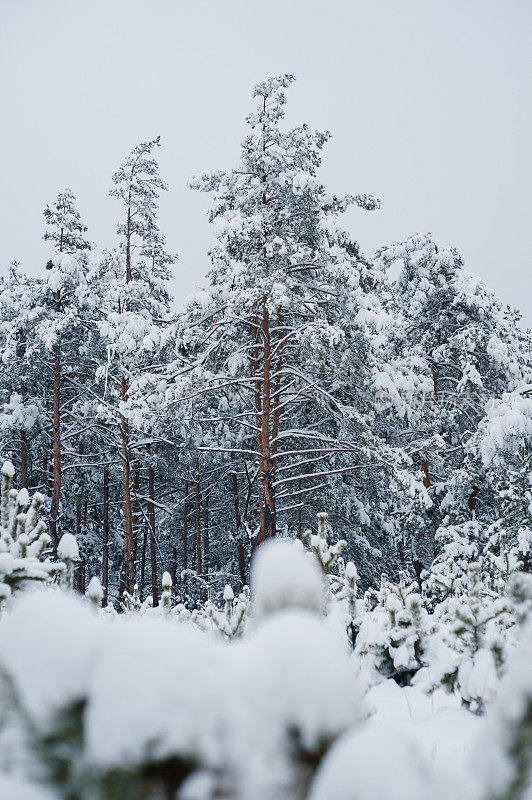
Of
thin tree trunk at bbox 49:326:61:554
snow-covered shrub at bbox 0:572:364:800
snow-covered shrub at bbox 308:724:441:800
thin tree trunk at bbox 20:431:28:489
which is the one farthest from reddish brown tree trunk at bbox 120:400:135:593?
snow-covered shrub at bbox 308:724:441:800

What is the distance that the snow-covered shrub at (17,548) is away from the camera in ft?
10.2

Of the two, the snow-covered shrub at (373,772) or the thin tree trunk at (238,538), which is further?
the thin tree trunk at (238,538)

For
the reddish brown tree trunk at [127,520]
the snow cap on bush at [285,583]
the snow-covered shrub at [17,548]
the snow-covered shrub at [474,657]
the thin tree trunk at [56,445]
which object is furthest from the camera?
the reddish brown tree trunk at [127,520]

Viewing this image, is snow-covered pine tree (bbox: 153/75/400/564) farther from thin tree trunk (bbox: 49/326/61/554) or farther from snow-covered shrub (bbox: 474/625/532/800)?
snow-covered shrub (bbox: 474/625/532/800)

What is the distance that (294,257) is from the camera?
38.0 feet

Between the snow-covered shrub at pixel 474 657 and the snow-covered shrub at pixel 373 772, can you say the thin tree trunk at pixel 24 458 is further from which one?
the snow-covered shrub at pixel 373 772

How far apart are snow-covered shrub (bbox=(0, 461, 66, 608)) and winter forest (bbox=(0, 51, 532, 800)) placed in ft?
0.06

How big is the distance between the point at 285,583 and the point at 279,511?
12714 mm

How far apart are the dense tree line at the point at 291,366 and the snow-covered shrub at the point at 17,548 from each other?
714 cm

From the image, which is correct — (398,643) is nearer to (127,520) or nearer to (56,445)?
(127,520)

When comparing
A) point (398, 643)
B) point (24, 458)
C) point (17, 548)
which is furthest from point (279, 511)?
point (24, 458)

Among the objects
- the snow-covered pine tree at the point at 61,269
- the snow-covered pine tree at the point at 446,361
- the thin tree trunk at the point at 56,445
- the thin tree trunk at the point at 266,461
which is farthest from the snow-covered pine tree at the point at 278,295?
the thin tree trunk at the point at 56,445

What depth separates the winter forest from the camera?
0.86 m

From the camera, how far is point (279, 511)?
13656 mm
